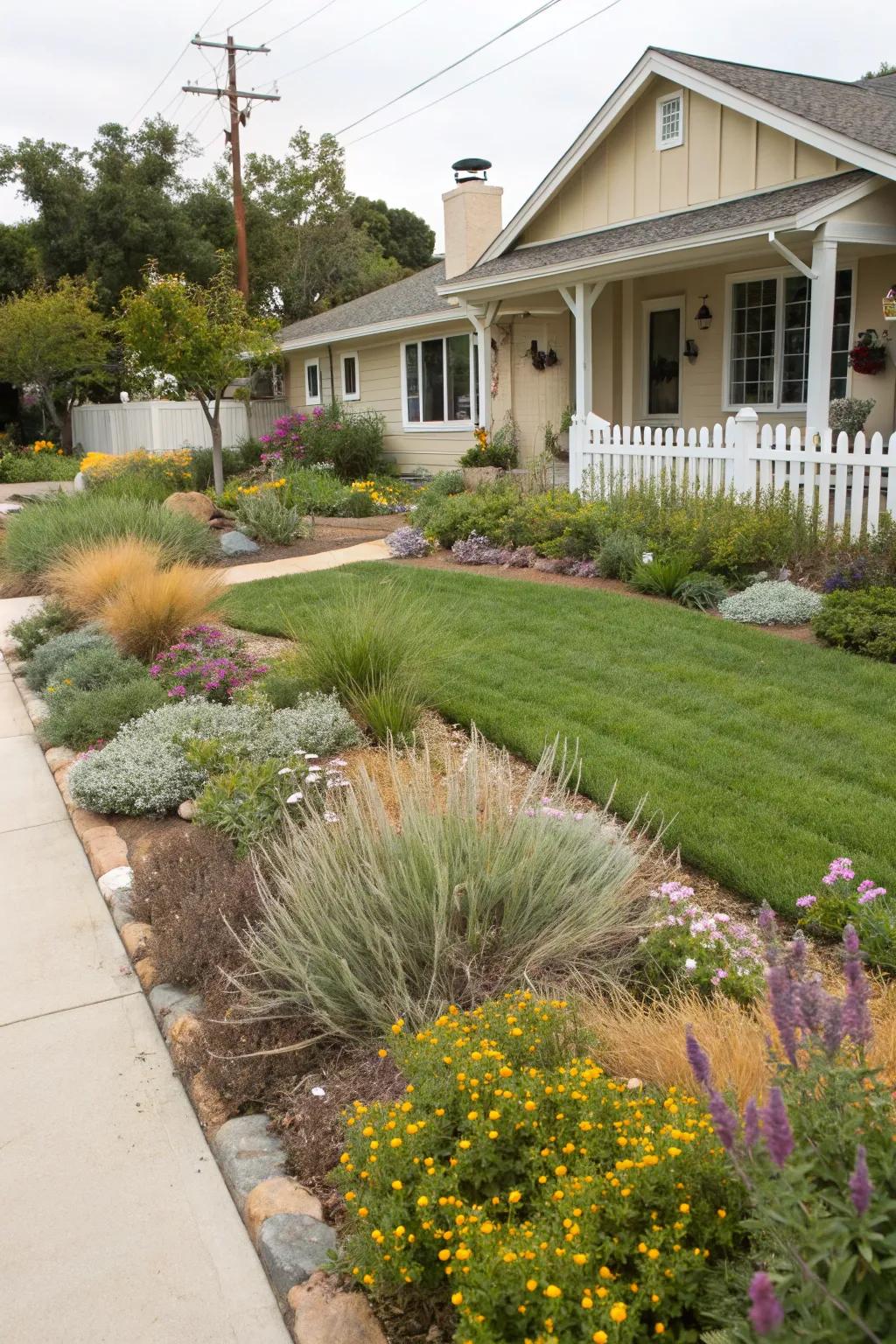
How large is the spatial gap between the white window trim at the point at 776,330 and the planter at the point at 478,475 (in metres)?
3.35

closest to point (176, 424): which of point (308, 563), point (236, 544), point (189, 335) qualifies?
point (189, 335)

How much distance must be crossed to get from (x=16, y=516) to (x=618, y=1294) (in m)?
12.0

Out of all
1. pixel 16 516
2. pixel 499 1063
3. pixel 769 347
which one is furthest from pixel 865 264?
pixel 499 1063

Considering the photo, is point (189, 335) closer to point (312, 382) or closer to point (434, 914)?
point (312, 382)

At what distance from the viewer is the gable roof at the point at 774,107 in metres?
11.3

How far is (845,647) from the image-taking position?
23.3 ft

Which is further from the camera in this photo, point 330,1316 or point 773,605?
point 773,605

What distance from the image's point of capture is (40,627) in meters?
8.90

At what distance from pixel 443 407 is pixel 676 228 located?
721cm

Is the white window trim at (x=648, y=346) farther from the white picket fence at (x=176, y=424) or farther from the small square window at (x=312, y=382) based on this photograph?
the white picket fence at (x=176, y=424)

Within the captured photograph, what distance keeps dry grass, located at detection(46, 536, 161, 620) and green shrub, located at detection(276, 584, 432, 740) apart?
2221mm

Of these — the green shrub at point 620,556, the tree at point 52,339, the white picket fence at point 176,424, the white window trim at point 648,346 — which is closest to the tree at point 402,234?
the tree at point 52,339

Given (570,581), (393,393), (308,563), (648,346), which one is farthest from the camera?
(393,393)

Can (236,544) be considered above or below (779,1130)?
below
